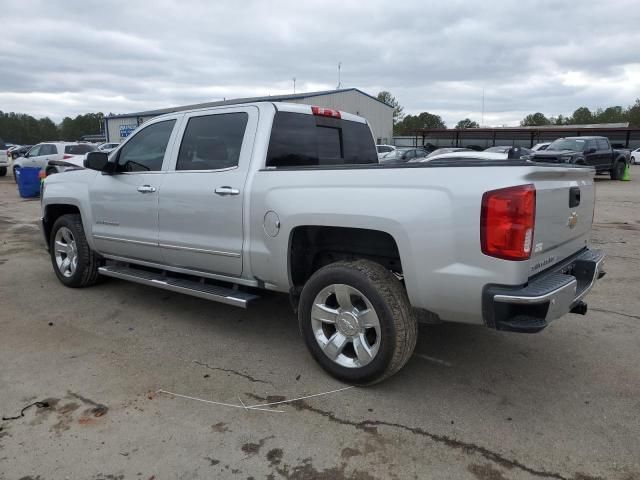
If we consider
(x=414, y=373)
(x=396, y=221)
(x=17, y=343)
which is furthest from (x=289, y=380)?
(x=17, y=343)

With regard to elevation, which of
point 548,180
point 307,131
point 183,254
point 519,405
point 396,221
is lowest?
point 519,405

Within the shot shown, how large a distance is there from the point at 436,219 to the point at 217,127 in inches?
86.6

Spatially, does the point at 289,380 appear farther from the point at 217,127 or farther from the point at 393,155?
the point at 393,155

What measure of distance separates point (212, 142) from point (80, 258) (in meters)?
2.38

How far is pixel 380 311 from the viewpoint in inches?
123

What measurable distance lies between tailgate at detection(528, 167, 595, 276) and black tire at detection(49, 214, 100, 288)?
457cm

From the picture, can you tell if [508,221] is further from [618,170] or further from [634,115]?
[634,115]

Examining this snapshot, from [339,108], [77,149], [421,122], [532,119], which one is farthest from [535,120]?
[77,149]

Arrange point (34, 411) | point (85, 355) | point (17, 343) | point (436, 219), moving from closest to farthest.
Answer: point (436, 219), point (34, 411), point (85, 355), point (17, 343)

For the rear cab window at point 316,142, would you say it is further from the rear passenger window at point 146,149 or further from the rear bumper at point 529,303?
the rear bumper at point 529,303

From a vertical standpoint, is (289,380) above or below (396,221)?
below

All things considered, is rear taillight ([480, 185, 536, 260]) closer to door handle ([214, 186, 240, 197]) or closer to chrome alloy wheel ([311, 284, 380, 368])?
chrome alloy wheel ([311, 284, 380, 368])

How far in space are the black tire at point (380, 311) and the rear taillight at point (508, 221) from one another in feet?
2.26

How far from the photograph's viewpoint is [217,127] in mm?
4219
